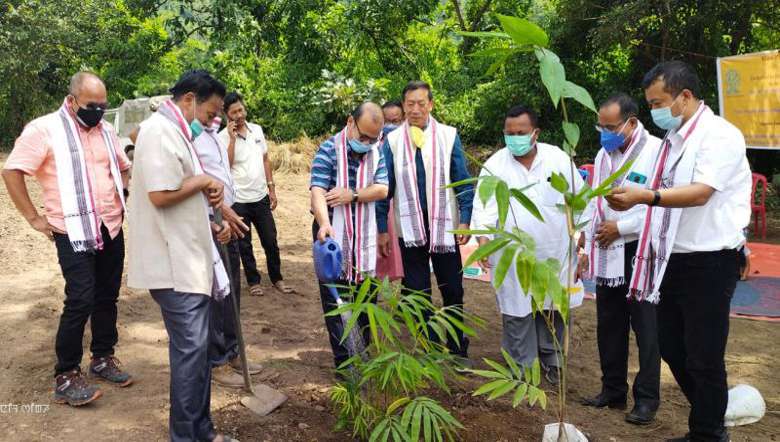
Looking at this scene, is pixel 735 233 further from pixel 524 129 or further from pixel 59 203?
pixel 59 203

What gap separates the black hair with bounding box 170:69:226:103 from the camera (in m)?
2.78

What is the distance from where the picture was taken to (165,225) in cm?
263

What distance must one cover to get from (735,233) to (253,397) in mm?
2482

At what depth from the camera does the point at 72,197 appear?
128 inches

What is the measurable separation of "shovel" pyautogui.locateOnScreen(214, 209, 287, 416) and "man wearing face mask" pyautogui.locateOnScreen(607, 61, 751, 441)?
1915 mm

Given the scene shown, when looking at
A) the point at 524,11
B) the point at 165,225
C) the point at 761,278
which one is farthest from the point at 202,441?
the point at 524,11

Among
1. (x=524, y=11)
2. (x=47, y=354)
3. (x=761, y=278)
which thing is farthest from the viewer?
(x=524, y=11)

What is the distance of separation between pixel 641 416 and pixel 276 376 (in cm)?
204

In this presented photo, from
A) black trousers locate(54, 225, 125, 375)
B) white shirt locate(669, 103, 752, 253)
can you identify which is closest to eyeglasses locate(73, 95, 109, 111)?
black trousers locate(54, 225, 125, 375)

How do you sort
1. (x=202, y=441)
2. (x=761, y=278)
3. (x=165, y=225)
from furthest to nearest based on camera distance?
(x=761, y=278), (x=202, y=441), (x=165, y=225)

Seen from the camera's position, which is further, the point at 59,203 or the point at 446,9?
the point at 446,9

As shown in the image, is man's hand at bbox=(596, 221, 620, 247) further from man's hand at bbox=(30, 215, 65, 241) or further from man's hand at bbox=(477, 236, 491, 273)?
man's hand at bbox=(30, 215, 65, 241)

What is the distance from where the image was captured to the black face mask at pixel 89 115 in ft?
10.8

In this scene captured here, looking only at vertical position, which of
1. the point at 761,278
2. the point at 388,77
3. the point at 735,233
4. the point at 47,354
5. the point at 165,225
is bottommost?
the point at 761,278
